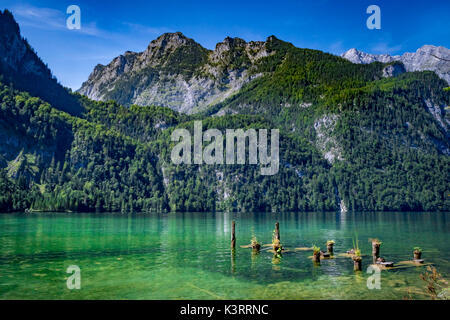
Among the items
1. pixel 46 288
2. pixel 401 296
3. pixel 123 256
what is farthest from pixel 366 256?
pixel 46 288

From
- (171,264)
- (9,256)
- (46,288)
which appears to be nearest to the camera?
(46,288)

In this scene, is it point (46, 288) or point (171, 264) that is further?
point (171, 264)

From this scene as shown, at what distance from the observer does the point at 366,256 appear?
2092 inches

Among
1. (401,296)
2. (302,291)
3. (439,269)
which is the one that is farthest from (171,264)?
(439,269)

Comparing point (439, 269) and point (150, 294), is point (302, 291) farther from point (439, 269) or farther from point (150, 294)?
point (439, 269)

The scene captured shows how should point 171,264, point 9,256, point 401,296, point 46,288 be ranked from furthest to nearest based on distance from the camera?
1. point 9,256
2. point 171,264
3. point 46,288
4. point 401,296

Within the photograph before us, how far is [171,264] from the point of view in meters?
46.7
